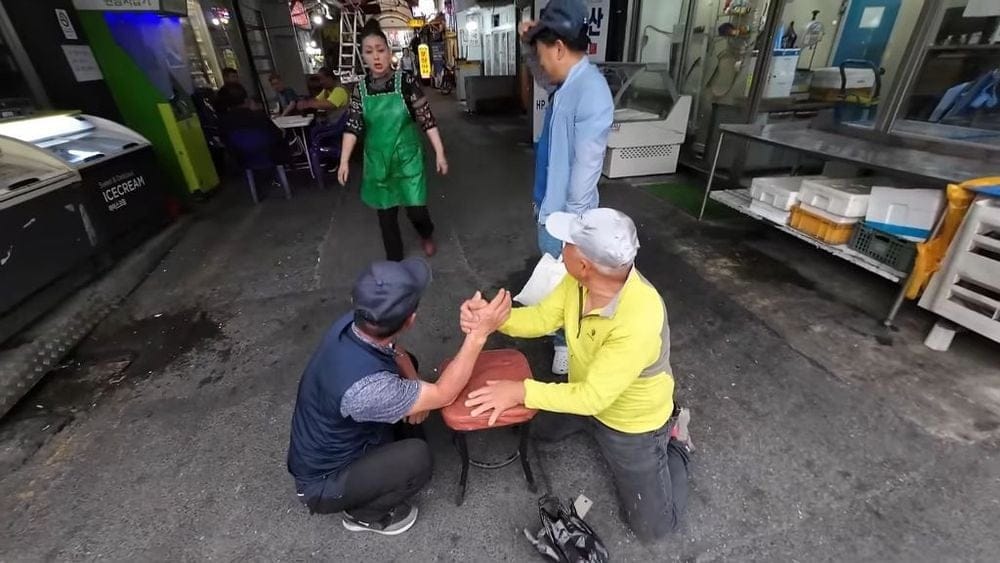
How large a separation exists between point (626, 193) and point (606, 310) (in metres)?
4.38

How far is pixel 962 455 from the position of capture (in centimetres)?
199

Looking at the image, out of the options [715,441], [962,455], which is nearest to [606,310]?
[715,441]

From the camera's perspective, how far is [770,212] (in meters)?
3.50

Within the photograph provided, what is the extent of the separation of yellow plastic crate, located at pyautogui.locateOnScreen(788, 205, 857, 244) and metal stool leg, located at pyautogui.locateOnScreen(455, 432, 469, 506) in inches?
115

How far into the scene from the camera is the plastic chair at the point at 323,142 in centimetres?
611

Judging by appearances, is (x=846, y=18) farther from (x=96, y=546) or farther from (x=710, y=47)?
(x=96, y=546)

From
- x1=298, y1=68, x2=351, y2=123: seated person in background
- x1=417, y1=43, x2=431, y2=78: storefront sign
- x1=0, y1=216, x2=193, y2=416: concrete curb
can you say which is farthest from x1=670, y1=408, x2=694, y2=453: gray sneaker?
x1=417, y1=43, x2=431, y2=78: storefront sign

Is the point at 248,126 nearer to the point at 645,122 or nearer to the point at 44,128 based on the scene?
the point at 44,128

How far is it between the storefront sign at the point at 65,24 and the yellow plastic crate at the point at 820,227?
281 inches

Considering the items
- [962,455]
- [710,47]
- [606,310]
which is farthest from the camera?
[710,47]

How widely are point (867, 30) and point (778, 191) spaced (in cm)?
237

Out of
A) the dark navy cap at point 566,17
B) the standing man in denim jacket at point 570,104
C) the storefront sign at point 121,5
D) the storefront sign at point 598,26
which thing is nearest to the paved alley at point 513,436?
the standing man in denim jacket at point 570,104

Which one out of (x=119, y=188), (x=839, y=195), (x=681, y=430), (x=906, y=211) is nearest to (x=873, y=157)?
(x=839, y=195)

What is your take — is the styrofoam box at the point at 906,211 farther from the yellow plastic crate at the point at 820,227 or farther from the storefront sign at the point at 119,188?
the storefront sign at the point at 119,188
